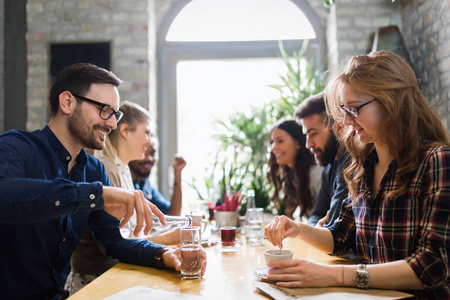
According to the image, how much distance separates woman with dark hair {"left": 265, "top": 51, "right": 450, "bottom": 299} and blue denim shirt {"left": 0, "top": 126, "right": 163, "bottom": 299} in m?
0.64

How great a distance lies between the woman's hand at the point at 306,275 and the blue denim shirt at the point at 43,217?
1.73ft

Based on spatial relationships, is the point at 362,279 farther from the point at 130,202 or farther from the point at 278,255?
the point at 130,202

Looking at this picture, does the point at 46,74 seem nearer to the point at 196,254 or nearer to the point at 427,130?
the point at 196,254

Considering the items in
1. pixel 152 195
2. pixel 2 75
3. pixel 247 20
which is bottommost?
pixel 152 195

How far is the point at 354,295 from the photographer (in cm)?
118

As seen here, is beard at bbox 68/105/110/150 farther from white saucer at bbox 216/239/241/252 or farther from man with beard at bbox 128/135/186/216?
man with beard at bbox 128/135/186/216

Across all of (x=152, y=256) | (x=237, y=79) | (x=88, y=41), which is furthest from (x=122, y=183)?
(x=237, y=79)

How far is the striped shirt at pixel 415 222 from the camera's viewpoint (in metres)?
1.25

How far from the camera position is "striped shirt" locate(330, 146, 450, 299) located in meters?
1.25

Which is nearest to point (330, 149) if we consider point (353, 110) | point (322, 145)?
point (322, 145)

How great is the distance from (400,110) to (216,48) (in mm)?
3797

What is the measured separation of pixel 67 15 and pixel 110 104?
3117mm

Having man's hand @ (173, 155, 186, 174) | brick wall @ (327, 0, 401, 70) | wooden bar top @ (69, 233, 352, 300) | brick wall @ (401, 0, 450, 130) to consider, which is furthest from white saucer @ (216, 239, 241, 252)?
brick wall @ (327, 0, 401, 70)

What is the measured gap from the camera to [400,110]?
142 centimetres
